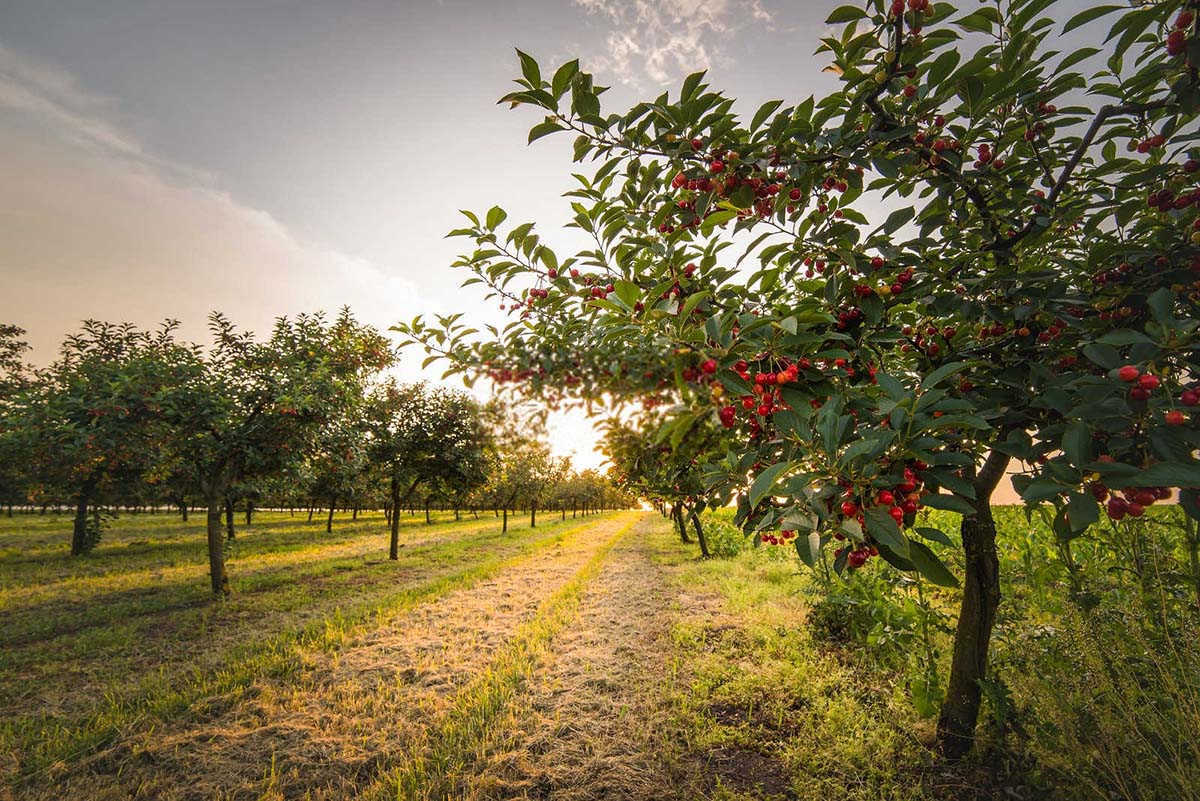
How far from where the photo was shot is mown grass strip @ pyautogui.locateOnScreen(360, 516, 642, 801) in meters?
3.37

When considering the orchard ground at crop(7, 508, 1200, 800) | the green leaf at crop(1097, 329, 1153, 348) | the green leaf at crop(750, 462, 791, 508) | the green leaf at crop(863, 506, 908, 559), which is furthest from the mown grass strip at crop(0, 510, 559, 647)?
the green leaf at crop(1097, 329, 1153, 348)

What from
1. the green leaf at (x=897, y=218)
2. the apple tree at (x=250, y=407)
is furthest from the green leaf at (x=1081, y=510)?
the apple tree at (x=250, y=407)

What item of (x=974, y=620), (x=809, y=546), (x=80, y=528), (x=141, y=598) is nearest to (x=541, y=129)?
(x=809, y=546)

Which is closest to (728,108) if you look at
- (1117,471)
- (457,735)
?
(1117,471)

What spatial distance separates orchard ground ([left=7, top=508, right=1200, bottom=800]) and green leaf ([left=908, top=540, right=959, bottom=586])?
2.77 meters

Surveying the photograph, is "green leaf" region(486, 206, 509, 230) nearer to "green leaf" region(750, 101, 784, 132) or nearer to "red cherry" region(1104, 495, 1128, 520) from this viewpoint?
"green leaf" region(750, 101, 784, 132)

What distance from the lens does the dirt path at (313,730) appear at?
11.4ft

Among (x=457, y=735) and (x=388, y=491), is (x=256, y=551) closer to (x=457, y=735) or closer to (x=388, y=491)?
(x=388, y=491)

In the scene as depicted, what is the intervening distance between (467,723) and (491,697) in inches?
20.5

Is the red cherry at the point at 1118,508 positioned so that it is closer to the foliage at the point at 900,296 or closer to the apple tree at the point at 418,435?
the foliage at the point at 900,296

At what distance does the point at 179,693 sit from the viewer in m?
4.84

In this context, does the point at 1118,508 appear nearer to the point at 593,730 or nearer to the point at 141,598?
the point at 593,730

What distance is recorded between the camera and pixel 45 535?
744 inches

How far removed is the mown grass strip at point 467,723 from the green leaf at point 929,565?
373 cm
